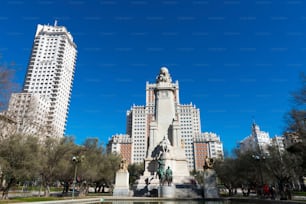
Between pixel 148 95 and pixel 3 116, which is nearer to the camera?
pixel 3 116

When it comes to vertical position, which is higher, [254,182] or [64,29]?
[64,29]

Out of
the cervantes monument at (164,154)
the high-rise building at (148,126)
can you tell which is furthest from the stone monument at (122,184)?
the high-rise building at (148,126)

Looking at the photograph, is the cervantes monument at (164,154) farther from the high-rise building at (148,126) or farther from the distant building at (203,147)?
the distant building at (203,147)

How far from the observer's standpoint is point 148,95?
140 meters

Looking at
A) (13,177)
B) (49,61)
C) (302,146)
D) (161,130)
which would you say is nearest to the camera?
(302,146)

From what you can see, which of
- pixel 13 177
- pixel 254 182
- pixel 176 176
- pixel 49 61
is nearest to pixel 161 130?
pixel 176 176

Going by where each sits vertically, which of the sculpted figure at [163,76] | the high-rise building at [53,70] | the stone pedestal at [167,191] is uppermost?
the high-rise building at [53,70]

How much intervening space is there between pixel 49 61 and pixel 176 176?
106313mm

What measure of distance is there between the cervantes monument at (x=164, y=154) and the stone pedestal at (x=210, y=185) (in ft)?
10.6

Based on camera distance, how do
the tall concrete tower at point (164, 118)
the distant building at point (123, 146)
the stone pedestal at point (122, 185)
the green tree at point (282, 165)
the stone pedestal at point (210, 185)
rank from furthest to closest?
the distant building at point (123, 146), the tall concrete tower at point (164, 118), the green tree at point (282, 165), the stone pedestal at point (122, 185), the stone pedestal at point (210, 185)

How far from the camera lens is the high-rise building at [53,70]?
10525cm

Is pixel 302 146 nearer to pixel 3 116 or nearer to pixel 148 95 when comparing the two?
pixel 3 116

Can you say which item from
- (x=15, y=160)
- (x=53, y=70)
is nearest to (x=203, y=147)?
(x=53, y=70)

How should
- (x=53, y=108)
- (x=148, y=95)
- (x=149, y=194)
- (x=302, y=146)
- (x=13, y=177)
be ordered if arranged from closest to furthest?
1. (x=302, y=146)
2. (x=13, y=177)
3. (x=149, y=194)
4. (x=53, y=108)
5. (x=148, y=95)
